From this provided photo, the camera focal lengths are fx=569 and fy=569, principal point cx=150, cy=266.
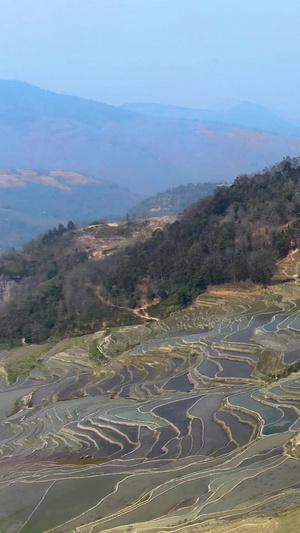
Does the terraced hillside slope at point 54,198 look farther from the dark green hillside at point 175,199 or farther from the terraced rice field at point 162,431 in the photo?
the terraced rice field at point 162,431

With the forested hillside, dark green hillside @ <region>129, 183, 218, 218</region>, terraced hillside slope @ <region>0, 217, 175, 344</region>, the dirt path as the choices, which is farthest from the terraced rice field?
dark green hillside @ <region>129, 183, 218, 218</region>

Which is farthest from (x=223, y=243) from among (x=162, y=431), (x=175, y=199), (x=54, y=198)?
(x=54, y=198)

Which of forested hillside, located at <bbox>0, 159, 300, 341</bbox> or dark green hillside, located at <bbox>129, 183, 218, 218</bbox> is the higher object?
dark green hillside, located at <bbox>129, 183, 218, 218</bbox>

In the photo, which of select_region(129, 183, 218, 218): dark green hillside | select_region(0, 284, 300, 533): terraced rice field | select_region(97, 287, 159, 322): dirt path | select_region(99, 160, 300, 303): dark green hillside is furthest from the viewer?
select_region(129, 183, 218, 218): dark green hillside

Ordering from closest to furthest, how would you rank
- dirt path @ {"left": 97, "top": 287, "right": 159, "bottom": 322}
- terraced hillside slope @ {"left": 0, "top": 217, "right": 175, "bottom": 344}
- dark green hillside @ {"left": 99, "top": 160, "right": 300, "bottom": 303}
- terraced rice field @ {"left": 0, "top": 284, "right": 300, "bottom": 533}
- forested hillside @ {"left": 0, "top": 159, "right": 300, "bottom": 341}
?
terraced rice field @ {"left": 0, "top": 284, "right": 300, "bottom": 533}
dark green hillside @ {"left": 99, "top": 160, "right": 300, "bottom": 303}
forested hillside @ {"left": 0, "top": 159, "right": 300, "bottom": 341}
dirt path @ {"left": 97, "top": 287, "right": 159, "bottom": 322}
terraced hillside slope @ {"left": 0, "top": 217, "right": 175, "bottom": 344}

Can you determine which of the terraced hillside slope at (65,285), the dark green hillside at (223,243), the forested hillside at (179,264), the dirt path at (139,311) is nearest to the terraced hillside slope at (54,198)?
the terraced hillside slope at (65,285)

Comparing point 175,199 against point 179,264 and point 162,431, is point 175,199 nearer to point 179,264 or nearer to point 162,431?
point 179,264

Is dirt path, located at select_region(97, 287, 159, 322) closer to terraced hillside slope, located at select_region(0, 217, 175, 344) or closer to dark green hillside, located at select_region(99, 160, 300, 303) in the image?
terraced hillside slope, located at select_region(0, 217, 175, 344)
